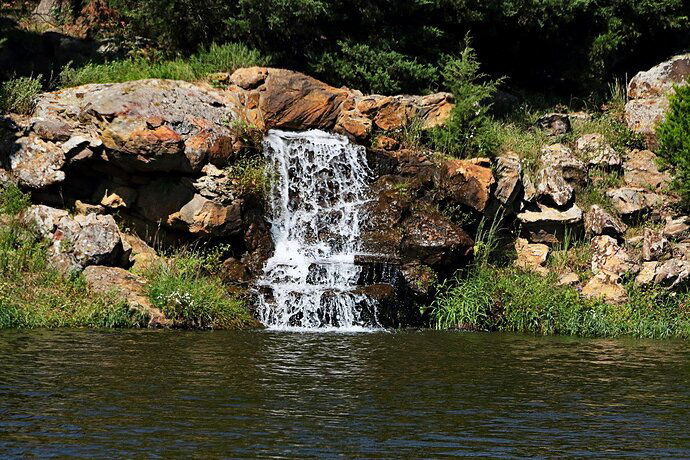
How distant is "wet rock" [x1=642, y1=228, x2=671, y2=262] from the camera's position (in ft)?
70.6

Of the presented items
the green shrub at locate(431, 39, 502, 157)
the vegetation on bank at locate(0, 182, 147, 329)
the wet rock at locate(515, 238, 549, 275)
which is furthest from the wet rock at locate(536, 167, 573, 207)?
the vegetation on bank at locate(0, 182, 147, 329)

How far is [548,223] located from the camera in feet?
75.0

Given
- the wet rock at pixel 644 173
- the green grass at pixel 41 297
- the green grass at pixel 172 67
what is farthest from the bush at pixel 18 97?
the wet rock at pixel 644 173

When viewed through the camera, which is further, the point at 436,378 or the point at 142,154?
the point at 142,154

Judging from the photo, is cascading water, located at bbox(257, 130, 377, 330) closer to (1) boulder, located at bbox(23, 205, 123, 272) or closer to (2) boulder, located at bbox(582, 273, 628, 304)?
(1) boulder, located at bbox(23, 205, 123, 272)

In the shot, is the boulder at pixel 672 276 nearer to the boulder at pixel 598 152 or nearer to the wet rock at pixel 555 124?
the boulder at pixel 598 152

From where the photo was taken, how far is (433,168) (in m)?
21.7

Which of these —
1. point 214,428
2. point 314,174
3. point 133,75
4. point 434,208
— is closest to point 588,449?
point 214,428

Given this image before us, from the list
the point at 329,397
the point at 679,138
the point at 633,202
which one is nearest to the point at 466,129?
the point at 633,202

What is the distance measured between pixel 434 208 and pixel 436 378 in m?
8.43

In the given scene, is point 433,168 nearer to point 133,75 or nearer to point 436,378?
point 133,75

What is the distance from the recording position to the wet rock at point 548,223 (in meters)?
22.8

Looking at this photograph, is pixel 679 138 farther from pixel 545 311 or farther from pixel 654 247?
pixel 545 311

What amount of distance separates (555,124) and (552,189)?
342 cm
